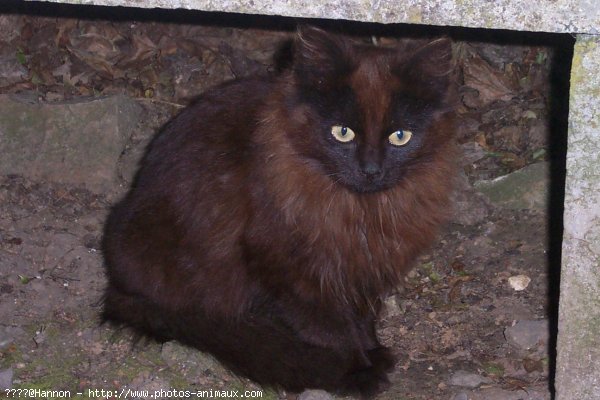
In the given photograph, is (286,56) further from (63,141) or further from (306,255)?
(306,255)

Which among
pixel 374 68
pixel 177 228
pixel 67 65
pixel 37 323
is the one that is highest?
pixel 374 68

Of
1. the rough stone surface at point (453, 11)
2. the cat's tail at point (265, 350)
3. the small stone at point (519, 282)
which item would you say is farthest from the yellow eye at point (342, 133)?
the small stone at point (519, 282)

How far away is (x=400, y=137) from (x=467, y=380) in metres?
1.03

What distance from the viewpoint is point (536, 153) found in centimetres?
481

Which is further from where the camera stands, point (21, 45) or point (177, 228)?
point (21, 45)

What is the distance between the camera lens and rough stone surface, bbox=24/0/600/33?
2494 mm

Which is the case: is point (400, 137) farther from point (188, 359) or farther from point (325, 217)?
point (188, 359)

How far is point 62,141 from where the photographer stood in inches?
183

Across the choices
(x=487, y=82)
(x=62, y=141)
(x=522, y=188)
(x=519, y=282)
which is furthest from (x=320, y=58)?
(x=487, y=82)

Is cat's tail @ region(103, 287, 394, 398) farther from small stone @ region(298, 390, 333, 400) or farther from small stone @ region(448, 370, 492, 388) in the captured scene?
small stone @ region(448, 370, 492, 388)

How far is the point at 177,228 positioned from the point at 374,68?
3.53ft

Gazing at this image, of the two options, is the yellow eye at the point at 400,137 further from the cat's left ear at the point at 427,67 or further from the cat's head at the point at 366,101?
the cat's left ear at the point at 427,67

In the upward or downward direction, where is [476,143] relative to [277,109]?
downward

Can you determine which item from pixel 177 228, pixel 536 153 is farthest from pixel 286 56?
pixel 177 228
